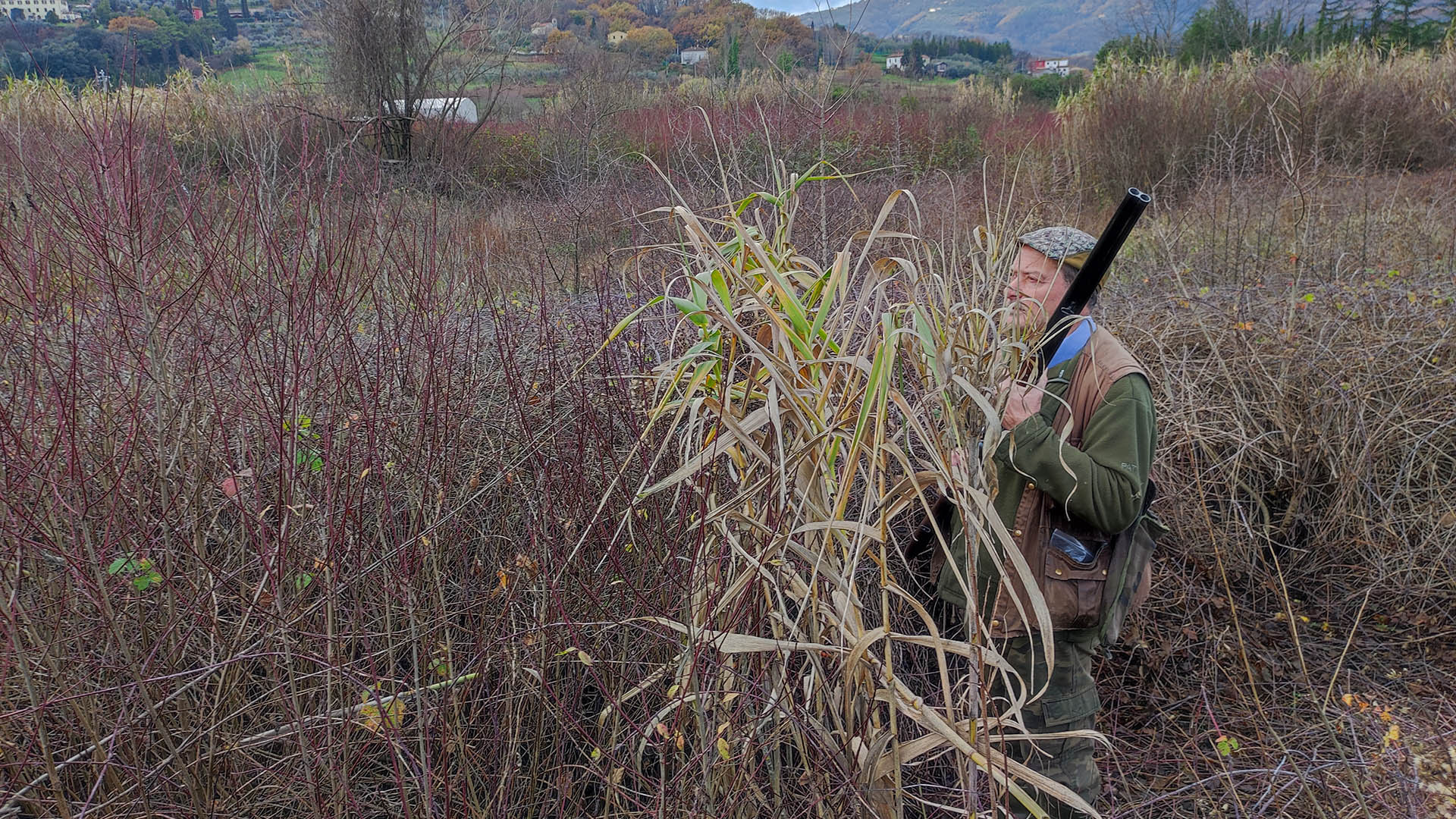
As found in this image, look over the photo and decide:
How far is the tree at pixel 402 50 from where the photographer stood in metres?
11.0

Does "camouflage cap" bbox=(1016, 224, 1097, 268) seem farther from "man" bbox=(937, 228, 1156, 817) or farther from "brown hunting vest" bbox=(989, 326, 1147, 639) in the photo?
"brown hunting vest" bbox=(989, 326, 1147, 639)

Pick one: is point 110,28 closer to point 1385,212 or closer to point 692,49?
point 692,49

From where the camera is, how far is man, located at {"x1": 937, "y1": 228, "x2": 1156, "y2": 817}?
2102mm

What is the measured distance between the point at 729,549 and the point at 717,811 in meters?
0.49

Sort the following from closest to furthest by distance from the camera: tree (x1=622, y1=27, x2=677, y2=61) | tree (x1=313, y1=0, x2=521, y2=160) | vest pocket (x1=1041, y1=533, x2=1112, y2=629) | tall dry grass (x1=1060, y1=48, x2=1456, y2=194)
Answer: vest pocket (x1=1041, y1=533, x2=1112, y2=629)
tall dry grass (x1=1060, y1=48, x2=1456, y2=194)
tree (x1=313, y1=0, x2=521, y2=160)
tree (x1=622, y1=27, x2=677, y2=61)

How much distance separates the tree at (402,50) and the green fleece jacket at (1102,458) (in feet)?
33.8

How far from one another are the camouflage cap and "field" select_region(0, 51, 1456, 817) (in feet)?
0.46

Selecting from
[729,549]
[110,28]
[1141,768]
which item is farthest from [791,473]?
[110,28]

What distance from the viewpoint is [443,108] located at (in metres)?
10.0

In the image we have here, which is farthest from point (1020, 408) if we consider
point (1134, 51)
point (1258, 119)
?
point (1134, 51)

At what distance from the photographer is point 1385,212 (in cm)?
621

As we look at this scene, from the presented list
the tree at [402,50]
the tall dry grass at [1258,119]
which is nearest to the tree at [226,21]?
the tree at [402,50]

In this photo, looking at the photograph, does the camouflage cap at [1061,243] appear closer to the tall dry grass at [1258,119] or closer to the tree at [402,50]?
the tall dry grass at [1258,119]

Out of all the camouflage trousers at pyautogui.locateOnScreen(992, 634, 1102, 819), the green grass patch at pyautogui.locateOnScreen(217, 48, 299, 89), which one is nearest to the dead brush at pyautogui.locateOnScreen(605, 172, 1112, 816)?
the camouflage trousers at pyautogui.locateOnScreen(992, 634, 1102, 819)
